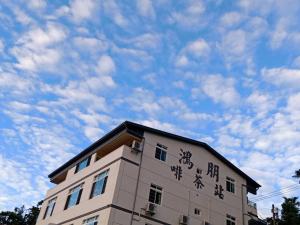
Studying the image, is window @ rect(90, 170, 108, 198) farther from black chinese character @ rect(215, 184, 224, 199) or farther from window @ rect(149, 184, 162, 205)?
black chinese character @ rect(215, 184, 224, 199)

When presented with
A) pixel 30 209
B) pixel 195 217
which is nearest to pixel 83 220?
pixel 195 217

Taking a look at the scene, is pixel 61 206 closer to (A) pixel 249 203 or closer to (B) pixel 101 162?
(B) pixel 101 162

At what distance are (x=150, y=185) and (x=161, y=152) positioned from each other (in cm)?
312

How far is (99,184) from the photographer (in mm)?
26875

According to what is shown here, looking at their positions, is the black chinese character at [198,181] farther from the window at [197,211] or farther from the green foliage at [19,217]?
the green foliage at [19,217]

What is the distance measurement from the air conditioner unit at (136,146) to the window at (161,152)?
170 centimetres

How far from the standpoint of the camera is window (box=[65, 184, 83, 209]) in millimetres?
29234

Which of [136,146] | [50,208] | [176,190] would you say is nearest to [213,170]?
[176,190]

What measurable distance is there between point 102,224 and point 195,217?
808 cm

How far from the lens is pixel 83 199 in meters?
27.9

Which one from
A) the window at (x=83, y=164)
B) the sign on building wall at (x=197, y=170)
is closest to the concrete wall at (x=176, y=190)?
the sign on building wall at (x=197, y=170)

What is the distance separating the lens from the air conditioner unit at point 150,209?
24953 mm

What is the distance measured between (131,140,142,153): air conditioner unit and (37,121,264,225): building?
0.03 meters

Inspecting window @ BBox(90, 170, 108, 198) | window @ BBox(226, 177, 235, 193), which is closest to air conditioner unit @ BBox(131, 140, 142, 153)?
window @ BBox(90, 170, 108, 198)
